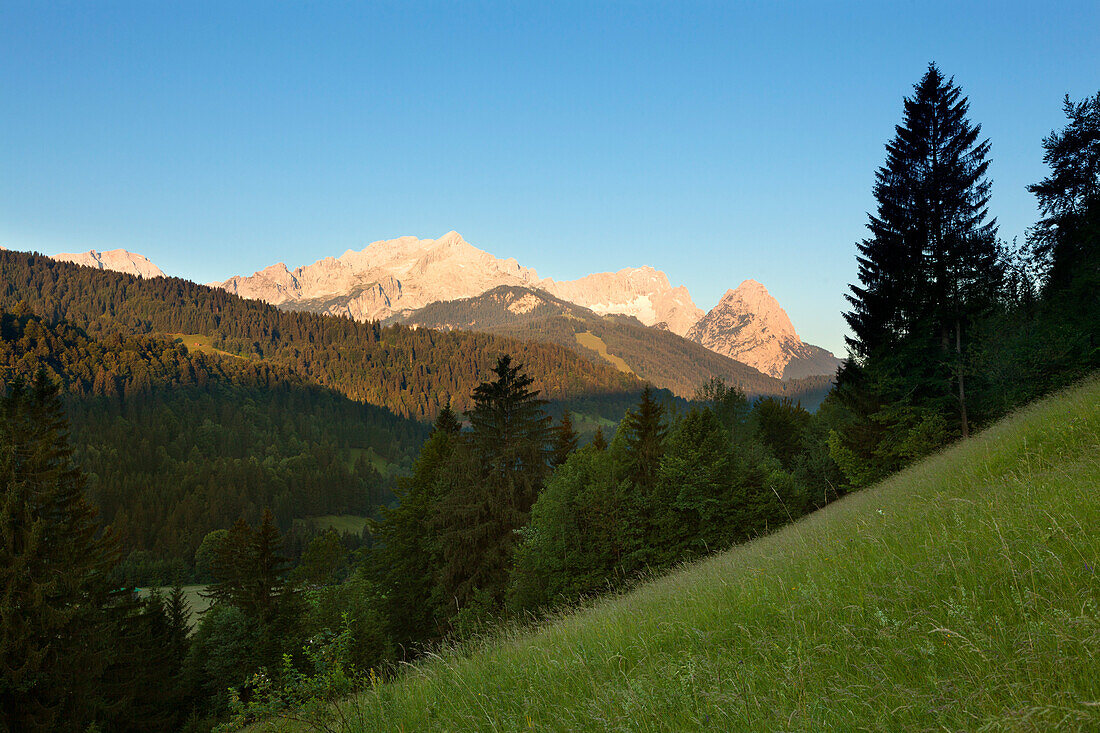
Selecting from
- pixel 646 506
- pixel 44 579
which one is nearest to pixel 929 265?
pixel 646 506

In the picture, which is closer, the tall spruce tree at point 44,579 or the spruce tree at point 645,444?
the tall spruce tree at point 44,579

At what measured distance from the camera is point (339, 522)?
148 metres

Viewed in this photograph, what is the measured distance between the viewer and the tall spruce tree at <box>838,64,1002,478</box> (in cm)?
2369

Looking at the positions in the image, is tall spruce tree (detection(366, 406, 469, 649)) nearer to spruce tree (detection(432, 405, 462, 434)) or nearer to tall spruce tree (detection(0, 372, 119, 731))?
spruce tree (detection(432, 405, 462, 434))

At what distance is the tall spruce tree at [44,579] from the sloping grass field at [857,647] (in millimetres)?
22015

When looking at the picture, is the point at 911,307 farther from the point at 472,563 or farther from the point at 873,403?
the point at 472,563

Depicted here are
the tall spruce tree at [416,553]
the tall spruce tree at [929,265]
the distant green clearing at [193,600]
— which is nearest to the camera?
the tall spruce tree at [929,265]

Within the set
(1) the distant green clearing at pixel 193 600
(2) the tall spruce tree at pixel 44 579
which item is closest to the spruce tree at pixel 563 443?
(2) the tall spruce tree at pixel 44 579

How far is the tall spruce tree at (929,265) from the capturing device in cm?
2369

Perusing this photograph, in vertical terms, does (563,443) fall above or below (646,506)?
above

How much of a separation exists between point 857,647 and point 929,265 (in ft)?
84.8

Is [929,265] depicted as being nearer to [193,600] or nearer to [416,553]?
[416,553]

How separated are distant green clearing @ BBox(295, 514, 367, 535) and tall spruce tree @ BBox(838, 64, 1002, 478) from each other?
5379 inches

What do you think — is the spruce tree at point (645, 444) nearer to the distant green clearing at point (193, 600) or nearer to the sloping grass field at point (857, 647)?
the sloping grass field at point (857, 647)
